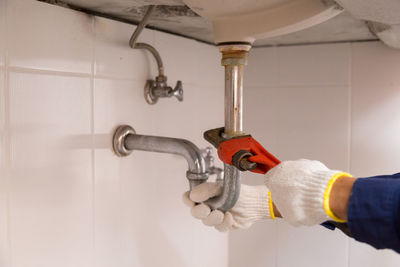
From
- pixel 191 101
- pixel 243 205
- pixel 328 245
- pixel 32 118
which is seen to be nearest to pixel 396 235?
pixel 243 205

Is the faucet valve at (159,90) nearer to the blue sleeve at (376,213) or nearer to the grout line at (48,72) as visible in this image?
the grout line at (48,72)

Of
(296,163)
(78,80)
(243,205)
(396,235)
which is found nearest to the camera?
(396,235)

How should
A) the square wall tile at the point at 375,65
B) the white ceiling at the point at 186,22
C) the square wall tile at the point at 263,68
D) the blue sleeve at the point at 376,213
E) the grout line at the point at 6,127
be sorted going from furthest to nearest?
the square wall tile at the point at 263,68 → the square wall tile at the point at 375,65 → the white ceiling at the point at 186,22 → the grout line at the point at 6,127 → the blue sleeve at the point at 376,213

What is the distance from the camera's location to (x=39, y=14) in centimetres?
65

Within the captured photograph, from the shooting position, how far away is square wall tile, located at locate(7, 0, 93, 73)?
2.03ft

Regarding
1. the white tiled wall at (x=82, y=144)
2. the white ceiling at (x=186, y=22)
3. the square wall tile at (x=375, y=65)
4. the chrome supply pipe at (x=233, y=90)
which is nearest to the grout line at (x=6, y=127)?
the white tiled wall at (x=82, y=144)

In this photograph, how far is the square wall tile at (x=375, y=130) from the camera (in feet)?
3.72

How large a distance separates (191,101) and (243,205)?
0.37 metres

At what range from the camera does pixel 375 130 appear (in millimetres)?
1152

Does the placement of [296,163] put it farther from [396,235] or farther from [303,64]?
[303,64]

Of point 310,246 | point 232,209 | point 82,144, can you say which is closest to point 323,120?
point 310,246

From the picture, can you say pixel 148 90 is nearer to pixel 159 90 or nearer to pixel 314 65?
pixel 159 90

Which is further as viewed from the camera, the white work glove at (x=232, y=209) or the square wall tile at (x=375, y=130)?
the square wall tile at (x=375, y=130)

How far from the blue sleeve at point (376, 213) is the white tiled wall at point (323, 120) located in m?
0.74
